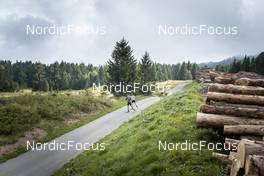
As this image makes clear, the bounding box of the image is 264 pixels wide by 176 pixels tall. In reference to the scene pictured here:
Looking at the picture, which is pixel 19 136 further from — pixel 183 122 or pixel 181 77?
pixel 181 77

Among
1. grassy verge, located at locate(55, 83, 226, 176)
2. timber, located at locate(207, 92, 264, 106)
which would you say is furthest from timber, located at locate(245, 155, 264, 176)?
timber, located at locate(207, 92, 264, 106)

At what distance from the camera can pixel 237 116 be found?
1166cm

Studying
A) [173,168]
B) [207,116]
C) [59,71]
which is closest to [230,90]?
[207,116]

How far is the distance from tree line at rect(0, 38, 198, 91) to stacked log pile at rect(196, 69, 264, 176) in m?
47.9

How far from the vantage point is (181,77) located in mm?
178500

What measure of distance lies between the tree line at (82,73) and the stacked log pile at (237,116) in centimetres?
4794

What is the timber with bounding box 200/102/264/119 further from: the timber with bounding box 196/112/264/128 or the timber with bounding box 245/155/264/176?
the timber with bounding box 245/155/264/176

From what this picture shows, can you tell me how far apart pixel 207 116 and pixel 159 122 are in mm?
5892

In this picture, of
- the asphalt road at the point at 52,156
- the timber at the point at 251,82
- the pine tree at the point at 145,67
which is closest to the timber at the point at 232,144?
the timber at the point at 251,82

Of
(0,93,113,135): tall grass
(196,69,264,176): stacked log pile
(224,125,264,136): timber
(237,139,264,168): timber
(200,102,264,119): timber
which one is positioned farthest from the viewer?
(0,93,113,135): tall grass

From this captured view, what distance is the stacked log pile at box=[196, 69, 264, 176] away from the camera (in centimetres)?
759

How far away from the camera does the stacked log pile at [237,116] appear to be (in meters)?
7.59

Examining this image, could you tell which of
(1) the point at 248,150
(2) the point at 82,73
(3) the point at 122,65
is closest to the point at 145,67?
(3) the point at 122,65

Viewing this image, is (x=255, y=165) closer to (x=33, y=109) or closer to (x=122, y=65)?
(x=33, y=109)
